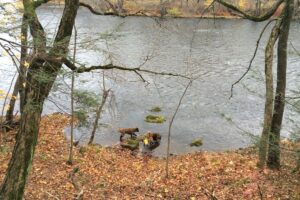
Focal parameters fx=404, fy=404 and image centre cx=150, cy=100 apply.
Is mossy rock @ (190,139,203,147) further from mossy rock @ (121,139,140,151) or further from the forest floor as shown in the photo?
mossy rock @ (121,139,140,151)

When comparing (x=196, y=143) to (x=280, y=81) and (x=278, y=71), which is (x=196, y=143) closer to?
(x=280, y=81)

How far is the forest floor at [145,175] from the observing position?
505 inches

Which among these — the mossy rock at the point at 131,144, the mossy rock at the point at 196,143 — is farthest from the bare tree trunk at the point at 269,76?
the mossy rock at the point at 131,144

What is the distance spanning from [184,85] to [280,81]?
1600 cm

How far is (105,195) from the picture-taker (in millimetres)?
12883

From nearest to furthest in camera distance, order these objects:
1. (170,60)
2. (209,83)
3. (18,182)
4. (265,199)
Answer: (18,182) < (265,199) < (209,83) < (170,60)

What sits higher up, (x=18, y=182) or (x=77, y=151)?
(x=18, y=182)

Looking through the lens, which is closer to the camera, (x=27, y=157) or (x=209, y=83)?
(x=27, y=157)

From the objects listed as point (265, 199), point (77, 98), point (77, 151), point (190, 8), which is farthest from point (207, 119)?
point (190, 8)

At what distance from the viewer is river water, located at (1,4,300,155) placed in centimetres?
2134

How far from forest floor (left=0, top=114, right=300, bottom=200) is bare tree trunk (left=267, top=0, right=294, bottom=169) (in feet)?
2.27

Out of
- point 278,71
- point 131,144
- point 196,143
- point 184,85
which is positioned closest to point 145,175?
point 131,144

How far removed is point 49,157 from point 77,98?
262 inches

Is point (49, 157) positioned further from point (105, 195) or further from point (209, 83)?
point (209, 83)
